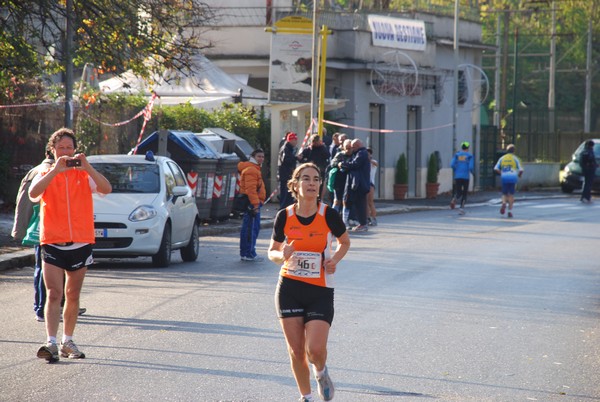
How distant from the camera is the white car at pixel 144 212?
49.9 feet

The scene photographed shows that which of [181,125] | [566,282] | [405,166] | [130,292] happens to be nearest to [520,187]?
[405,166]

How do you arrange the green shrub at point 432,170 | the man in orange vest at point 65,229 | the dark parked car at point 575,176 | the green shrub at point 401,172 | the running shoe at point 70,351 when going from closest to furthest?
the running shoe at point 70,351
the man in orange vest at point 65,229
the green shrub at point 401,172
the green shrub at point 432,170
the dark parked car at point 575,176

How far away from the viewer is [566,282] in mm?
14672

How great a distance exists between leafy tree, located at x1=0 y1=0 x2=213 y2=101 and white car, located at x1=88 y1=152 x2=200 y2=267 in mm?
2656

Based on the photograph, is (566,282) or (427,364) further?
(566,282)

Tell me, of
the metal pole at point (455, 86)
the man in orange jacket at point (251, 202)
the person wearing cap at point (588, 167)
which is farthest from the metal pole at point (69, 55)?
the metal pole at point (455, 86)

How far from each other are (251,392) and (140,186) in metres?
8.84

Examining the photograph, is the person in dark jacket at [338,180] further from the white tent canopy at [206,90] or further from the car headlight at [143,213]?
the car headlight at [143,213]

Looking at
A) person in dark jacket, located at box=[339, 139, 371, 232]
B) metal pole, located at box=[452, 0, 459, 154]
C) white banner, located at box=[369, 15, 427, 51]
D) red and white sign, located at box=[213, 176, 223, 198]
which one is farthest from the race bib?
metal pole, located at box=[452, 0, 459, 154]

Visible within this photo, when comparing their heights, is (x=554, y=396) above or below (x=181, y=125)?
below

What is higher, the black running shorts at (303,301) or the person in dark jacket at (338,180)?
the person in dark jacket at (338,180)

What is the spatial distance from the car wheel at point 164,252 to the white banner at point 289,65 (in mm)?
14295

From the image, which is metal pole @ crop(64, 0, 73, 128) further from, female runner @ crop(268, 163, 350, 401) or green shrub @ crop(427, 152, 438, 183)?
green shrub @ crop(427, 152, 438, 183)

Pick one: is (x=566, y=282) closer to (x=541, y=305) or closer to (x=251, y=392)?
(x=541, y=305)
